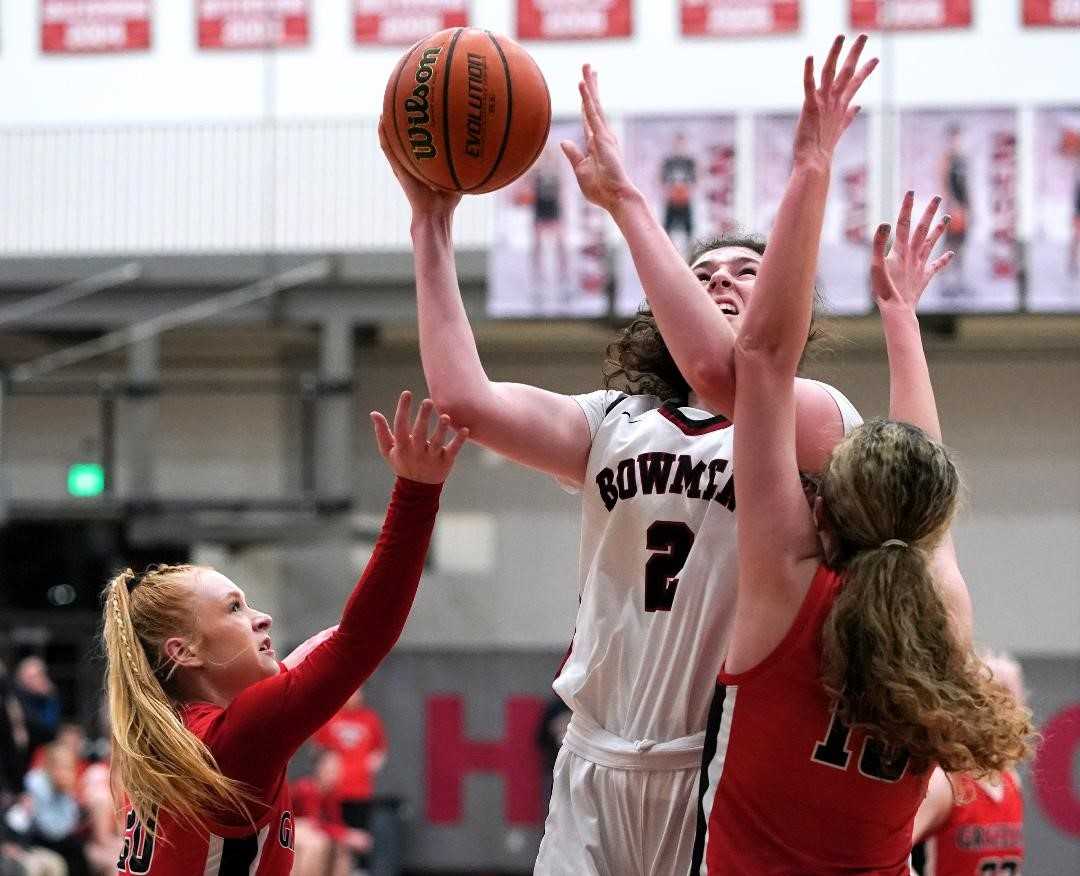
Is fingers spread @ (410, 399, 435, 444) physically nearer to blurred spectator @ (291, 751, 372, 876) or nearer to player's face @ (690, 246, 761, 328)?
player's face @ (690, 246, 761, 328)

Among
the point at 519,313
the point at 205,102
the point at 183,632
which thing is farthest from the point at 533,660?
the point at 183,632

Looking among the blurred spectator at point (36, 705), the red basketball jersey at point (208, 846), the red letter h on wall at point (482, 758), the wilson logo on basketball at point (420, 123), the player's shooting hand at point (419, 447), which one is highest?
the wilson logo on basketball at point (420, 123)

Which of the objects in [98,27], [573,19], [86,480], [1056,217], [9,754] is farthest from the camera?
[98,27]

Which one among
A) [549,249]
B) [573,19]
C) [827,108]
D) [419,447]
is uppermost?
[573,19]

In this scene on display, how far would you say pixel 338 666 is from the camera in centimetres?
296

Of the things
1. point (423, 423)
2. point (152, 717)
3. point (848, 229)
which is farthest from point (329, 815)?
point (423, 423)

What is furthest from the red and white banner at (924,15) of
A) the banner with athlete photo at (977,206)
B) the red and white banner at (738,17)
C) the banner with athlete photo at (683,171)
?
the banner with athlete photo at (683,171)

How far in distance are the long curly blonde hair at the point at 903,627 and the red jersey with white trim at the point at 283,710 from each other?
79 centimetres

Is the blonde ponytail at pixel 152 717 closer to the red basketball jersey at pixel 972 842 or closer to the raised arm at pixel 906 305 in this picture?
the raised arm at pixel 906 305

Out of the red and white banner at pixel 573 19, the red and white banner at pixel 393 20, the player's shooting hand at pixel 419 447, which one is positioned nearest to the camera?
the player's shooting hand at pixel 419 447

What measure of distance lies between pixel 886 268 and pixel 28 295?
12412 millimetres

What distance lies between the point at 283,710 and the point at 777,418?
111 centimetres

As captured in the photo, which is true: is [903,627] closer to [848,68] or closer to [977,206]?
[848,68]

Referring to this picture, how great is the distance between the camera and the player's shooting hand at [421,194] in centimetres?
296
